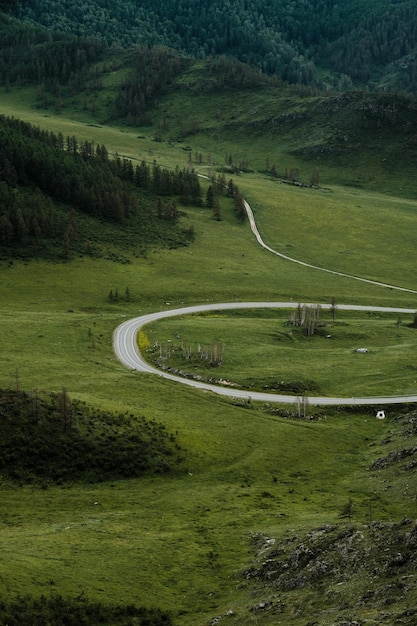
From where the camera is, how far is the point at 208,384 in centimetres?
11506

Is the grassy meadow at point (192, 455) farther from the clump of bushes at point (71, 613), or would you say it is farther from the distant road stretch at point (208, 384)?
the distant road stretch at point (208, 384)

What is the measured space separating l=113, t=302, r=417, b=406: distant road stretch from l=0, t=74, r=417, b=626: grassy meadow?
249cm

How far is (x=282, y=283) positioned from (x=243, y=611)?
135001mm

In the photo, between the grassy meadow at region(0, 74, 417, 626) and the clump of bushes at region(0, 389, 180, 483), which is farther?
the clump of bushes at region(0, 389, 180, 483)

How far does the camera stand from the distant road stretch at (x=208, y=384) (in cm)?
10925

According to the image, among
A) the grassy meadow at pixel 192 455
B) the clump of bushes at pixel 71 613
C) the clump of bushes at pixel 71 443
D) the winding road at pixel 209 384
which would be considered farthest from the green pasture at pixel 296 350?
the clump of bushes at pixel 71 613

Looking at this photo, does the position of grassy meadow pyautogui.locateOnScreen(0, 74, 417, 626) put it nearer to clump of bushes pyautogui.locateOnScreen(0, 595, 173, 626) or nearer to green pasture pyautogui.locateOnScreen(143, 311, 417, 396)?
green pasture pyautogui.locateOnScreen(143, 311, 417, 396)

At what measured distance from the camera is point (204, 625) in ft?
178

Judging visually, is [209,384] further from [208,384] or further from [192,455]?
[192,455]

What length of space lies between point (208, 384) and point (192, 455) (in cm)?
2841

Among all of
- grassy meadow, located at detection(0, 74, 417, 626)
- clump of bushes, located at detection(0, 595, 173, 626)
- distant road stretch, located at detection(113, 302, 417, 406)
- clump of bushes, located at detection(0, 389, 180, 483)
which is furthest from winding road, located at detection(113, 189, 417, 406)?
clump of bushes, located at detection(0, 595, 173, 626)

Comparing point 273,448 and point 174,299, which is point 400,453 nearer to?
point 273,448

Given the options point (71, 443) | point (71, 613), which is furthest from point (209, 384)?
point (71, 613)

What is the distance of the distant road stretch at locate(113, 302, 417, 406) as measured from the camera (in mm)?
109250
